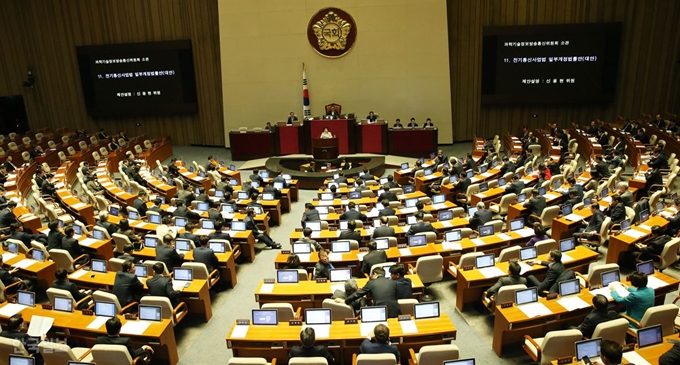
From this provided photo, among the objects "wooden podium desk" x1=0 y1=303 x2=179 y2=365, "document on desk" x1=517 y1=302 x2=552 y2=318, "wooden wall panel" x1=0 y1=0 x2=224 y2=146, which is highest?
"wooden wall panel" x1=0 y1=0 x2=224 y2=146

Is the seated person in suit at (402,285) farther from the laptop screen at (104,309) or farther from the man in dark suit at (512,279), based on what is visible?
the laptop screen at (104,309)

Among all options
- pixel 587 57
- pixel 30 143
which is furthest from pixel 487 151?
pixel 30 143

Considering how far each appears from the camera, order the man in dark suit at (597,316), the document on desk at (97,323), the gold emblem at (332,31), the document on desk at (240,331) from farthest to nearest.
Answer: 1. the gold emblem at (332,31)
2. the document on desk at (97,323)
3. the document on desk at (240,331)
4. the man in dark suit at (597,316)

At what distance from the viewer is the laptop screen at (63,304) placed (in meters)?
6.97

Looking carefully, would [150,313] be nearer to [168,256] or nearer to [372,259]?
[168,256]

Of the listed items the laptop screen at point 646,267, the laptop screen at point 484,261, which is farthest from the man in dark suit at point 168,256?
the laptop screen at point 646,267

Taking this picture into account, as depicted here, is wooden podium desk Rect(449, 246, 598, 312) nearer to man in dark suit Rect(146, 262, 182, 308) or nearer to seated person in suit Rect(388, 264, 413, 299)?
seated person in suit Rect(388, 264, 413, 299)

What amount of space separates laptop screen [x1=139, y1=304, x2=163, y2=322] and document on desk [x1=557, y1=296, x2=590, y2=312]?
213 inches

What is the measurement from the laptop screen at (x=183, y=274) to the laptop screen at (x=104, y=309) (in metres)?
1.22

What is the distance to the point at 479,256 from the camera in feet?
25.5

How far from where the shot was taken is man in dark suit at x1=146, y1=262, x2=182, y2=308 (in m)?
7.25

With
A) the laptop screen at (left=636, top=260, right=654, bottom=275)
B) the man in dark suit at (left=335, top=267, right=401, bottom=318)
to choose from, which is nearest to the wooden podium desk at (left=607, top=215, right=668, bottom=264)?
the laptop screen at (left=636, top=260, right=654, bottom=275)

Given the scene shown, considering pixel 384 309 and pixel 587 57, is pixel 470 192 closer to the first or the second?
pixel 384 309

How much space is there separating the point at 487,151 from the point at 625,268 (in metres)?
9.17
